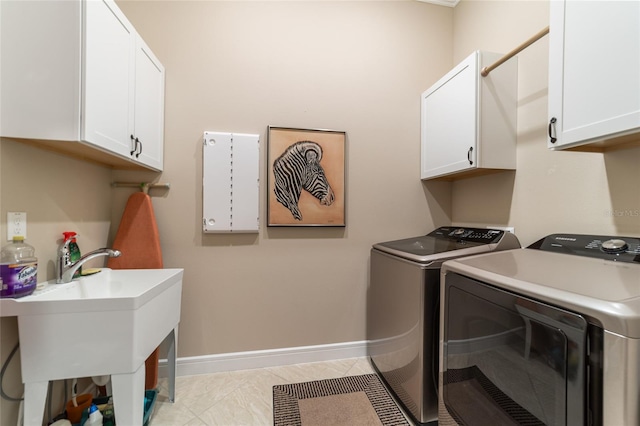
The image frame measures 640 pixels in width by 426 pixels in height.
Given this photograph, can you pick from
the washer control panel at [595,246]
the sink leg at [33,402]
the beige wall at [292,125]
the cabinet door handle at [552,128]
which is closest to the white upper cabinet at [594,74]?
the cabinet door handle at [552,128]

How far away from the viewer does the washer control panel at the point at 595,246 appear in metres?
1.05

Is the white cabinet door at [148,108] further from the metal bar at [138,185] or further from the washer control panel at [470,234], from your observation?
the washer control panel at [470,234]

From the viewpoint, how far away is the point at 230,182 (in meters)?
1.96

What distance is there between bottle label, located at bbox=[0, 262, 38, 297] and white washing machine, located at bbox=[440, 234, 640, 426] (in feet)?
5.98

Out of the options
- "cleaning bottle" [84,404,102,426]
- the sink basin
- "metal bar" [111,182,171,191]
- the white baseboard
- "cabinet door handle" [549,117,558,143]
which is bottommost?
the white baseboard

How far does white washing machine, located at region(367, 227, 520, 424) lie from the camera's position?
1.42 meters

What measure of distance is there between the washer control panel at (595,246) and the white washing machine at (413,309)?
0.24m

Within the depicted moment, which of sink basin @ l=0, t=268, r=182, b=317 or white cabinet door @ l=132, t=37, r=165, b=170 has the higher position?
white cabinet door @ l=132, t=37, r=165, b=170

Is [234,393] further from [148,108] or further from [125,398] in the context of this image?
[148,108]

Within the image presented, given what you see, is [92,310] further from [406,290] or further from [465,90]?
[465,90]

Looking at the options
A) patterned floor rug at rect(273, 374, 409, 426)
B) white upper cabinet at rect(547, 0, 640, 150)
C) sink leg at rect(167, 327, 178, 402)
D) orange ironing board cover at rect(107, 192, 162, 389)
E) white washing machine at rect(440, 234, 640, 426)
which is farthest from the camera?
orange ironing board cover at rect(107, 192, 162, 389)

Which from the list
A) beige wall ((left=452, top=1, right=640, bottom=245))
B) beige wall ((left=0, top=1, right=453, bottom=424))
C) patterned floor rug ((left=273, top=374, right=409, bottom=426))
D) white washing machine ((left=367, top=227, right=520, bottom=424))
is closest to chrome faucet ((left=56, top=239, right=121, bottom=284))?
beige wall ((left=0, top=1, right=453, bottom=424))

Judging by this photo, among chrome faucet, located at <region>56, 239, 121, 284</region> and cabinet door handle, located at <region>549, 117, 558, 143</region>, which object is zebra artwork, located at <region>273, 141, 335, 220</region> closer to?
chrome faucet, located at <region>56, 239, 121, 284</region>

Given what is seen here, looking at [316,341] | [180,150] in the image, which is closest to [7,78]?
[180,150]
